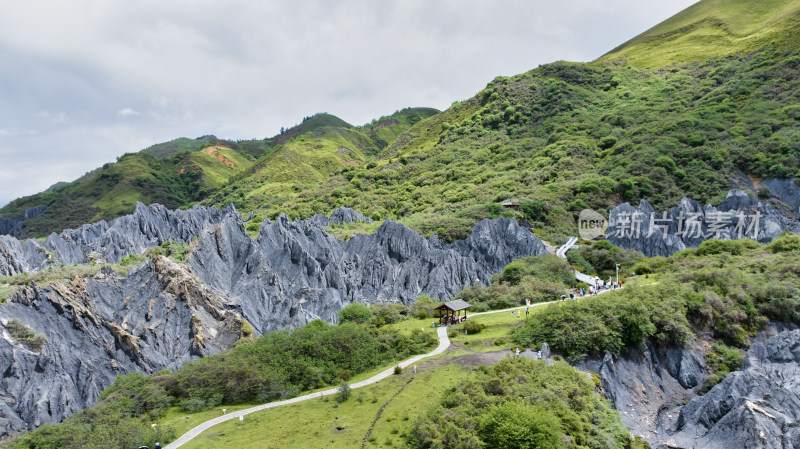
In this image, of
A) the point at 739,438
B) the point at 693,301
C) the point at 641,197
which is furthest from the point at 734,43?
the point at 739,438

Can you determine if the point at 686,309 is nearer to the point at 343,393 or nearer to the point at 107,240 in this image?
the point at 343,393

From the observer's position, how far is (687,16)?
153 metres

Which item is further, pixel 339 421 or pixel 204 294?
pixel 204 294

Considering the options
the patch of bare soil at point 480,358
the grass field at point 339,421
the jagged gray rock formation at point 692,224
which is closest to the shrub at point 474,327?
the patch of bare soil at point 480,358

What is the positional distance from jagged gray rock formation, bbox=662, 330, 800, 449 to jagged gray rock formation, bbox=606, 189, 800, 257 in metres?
33.7

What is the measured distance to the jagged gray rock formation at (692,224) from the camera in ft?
195

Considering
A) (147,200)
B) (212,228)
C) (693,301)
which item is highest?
(147,200)

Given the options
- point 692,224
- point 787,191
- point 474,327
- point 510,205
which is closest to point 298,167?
point 510,205

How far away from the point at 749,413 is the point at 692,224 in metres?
46.8

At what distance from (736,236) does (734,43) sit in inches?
3389

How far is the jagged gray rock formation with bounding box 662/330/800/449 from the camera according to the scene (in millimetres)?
23266

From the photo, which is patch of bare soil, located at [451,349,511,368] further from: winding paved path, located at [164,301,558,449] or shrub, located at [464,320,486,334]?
shrub, located at [464,320,486,334]

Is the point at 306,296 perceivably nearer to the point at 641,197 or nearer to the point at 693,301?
the point at 693,301

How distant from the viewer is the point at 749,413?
77.9 feet
